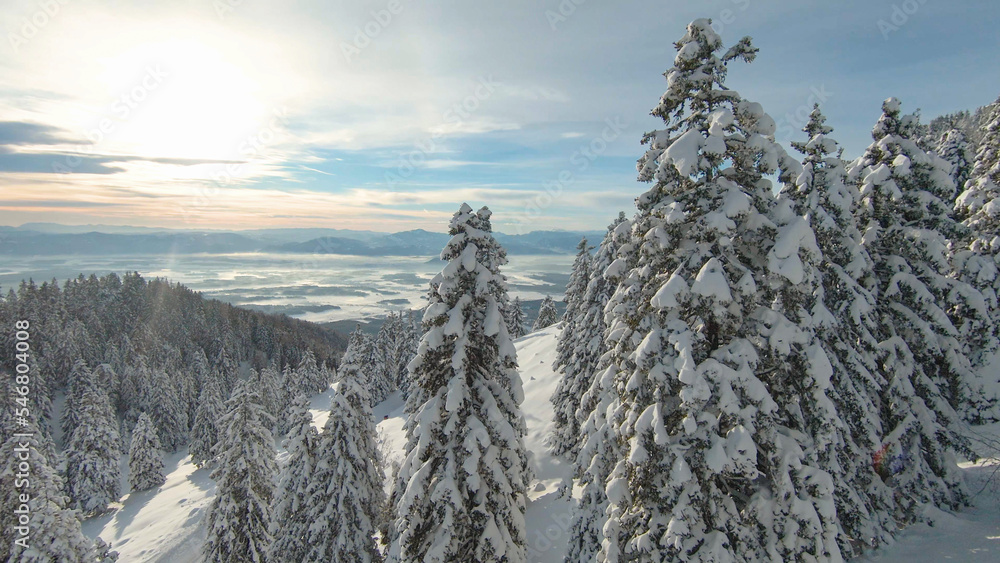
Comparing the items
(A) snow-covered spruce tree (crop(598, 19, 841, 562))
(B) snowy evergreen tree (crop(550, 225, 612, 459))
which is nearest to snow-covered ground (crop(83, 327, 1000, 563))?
(B) snowy evergreen tree (crop(550, 225, 612, 459))

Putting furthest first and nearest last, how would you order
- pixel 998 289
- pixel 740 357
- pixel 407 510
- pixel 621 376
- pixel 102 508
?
1. pixel 102 508
2. pixel 998 289
3. pixel 407 510
4. pixel 621 376
5. pixel 740 357

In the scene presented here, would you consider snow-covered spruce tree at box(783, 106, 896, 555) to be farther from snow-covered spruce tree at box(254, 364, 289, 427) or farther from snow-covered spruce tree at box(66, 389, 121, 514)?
snow-covered spruce tree at box(254, 364, 289, 427)

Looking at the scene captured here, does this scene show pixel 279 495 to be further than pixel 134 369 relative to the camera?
No

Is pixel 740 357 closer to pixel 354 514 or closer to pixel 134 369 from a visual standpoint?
pixel 354 514

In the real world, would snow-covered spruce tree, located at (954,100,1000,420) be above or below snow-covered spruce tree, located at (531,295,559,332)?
above

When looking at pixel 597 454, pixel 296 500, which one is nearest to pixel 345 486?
pixel 296 500

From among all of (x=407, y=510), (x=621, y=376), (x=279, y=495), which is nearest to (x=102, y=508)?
(x=279, y=495)
